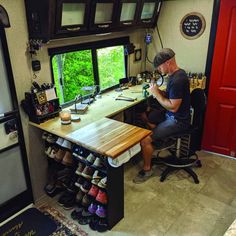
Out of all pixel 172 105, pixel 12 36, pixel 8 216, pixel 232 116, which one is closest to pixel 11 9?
pixel 12 36

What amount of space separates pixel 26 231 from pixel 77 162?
0.76m

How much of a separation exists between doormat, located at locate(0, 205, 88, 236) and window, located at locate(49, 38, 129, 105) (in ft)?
3.87

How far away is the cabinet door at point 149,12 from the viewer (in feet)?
10.2

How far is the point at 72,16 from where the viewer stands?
2314 millimetres

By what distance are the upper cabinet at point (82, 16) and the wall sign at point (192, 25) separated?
0.43 meters

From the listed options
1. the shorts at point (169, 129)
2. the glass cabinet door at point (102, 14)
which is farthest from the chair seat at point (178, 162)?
the glass cabinet door at point (102, 14)

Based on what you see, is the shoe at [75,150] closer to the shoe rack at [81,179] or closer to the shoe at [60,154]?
the shoe rack at [81,179]

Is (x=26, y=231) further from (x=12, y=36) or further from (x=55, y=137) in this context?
(x=12, y=36)

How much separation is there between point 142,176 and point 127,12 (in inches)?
76.5

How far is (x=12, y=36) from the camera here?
2.11 meters

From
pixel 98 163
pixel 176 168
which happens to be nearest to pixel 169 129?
pixel 176 168

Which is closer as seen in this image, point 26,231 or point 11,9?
point 11,9

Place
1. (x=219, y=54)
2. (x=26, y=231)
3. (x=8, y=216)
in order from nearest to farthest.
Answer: (x=26, y=231) → (x=8, y=216) → (x=219, y=54)

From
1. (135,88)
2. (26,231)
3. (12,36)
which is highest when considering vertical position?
(12,36)
